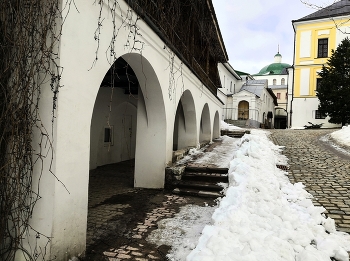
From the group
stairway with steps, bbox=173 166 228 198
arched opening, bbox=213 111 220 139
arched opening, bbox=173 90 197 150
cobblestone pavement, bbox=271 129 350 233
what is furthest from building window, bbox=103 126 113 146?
arched opening, bbox=213 111 220 139

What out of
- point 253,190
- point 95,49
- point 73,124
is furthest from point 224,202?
point 95,49

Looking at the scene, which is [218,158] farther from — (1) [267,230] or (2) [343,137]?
(2) [343,137]

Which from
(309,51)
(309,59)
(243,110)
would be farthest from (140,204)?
(309,51)

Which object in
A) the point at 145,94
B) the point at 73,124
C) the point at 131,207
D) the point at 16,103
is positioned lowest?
the point at 131,207

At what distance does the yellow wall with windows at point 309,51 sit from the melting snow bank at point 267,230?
25112mm

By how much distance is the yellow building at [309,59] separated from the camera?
25.9 m

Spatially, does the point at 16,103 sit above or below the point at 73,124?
above

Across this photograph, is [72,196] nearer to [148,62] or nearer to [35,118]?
[35,118]

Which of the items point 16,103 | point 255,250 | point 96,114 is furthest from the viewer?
point 96,114

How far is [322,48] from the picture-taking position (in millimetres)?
26438

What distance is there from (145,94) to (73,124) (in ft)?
10.7

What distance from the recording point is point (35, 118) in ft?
8.71

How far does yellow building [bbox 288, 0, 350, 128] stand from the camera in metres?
25.9

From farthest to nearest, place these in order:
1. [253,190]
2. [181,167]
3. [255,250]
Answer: [181,167], [253,190], [255,250]
